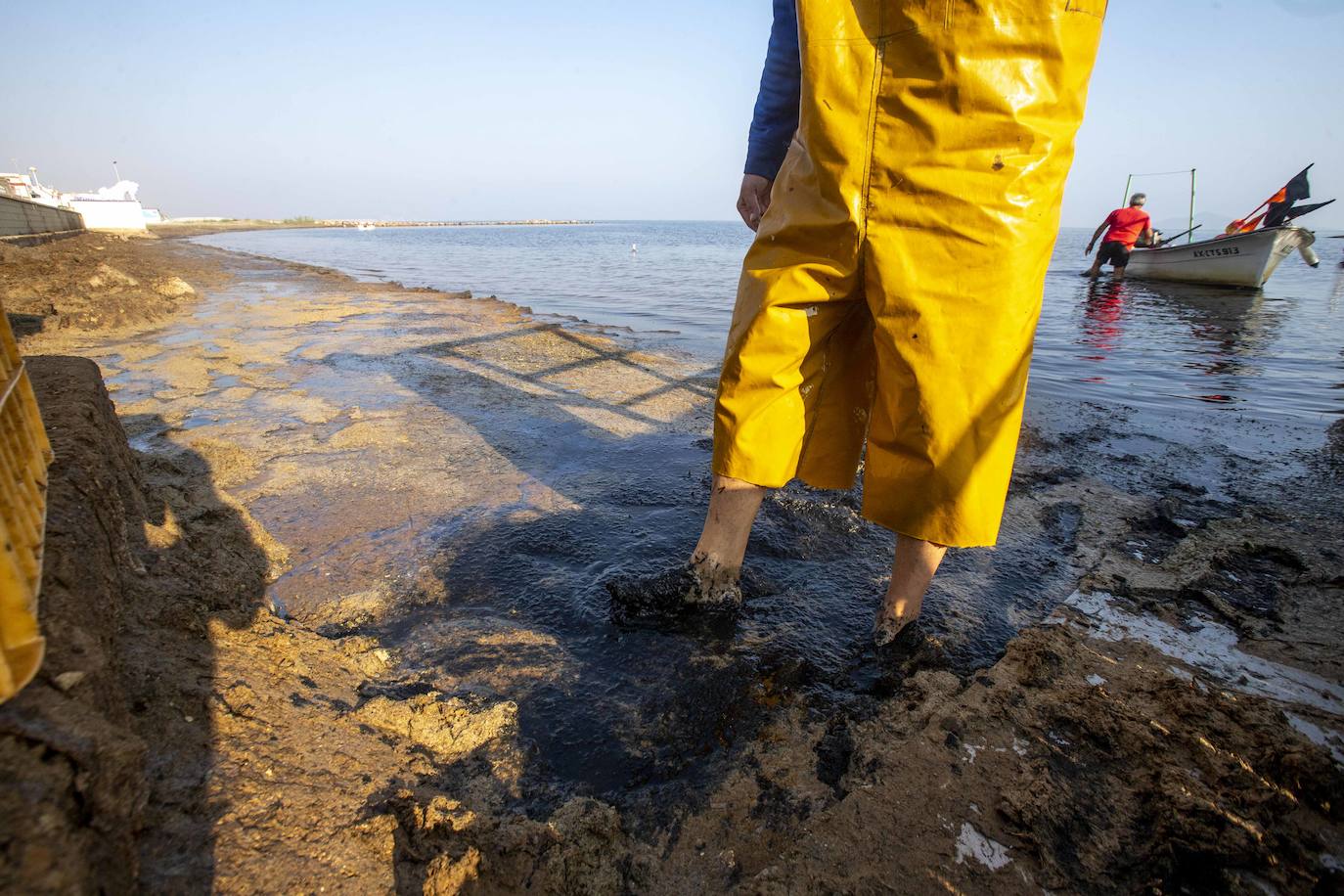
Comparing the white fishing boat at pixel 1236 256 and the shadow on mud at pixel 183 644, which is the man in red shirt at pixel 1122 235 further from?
the shadow on mud at pixel 183 644

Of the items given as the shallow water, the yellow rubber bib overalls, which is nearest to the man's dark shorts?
the shallow water

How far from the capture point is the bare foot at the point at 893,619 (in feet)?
5.80

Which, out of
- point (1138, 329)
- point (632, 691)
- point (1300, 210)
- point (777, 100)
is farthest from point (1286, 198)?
point (632, 691)

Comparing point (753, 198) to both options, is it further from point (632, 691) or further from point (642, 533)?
point (632, 691)

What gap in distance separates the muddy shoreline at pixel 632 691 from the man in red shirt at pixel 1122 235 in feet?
52.9

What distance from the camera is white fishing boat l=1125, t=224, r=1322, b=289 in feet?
42.5

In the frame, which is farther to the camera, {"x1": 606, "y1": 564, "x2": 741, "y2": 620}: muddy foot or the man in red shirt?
the man in red shirt

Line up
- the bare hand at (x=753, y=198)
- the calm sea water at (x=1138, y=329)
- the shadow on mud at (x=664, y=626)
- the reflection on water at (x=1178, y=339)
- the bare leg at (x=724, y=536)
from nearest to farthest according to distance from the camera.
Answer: the shadow on mud at (x=664, y=626) < the bare leg at (x=724, y=536) < the bare hand at (x=753, y=198) < the calm sea water at (x=1138, y=329) < the reflection on water at (x=1178, y=339)

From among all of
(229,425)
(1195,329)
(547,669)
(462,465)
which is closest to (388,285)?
(229,425)

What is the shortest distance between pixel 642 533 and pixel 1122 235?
1890 cm

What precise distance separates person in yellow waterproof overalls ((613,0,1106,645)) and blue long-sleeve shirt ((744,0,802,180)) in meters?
0.04

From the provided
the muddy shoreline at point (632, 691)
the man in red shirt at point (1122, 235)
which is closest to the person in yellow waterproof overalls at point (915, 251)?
the muddy shoreline at point (632, 691)

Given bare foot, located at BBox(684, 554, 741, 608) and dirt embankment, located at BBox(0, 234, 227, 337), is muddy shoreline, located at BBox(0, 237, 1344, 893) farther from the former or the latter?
dirt embankment, located at BBox(0, 234, 227, 337)

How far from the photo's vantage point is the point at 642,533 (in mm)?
2471
